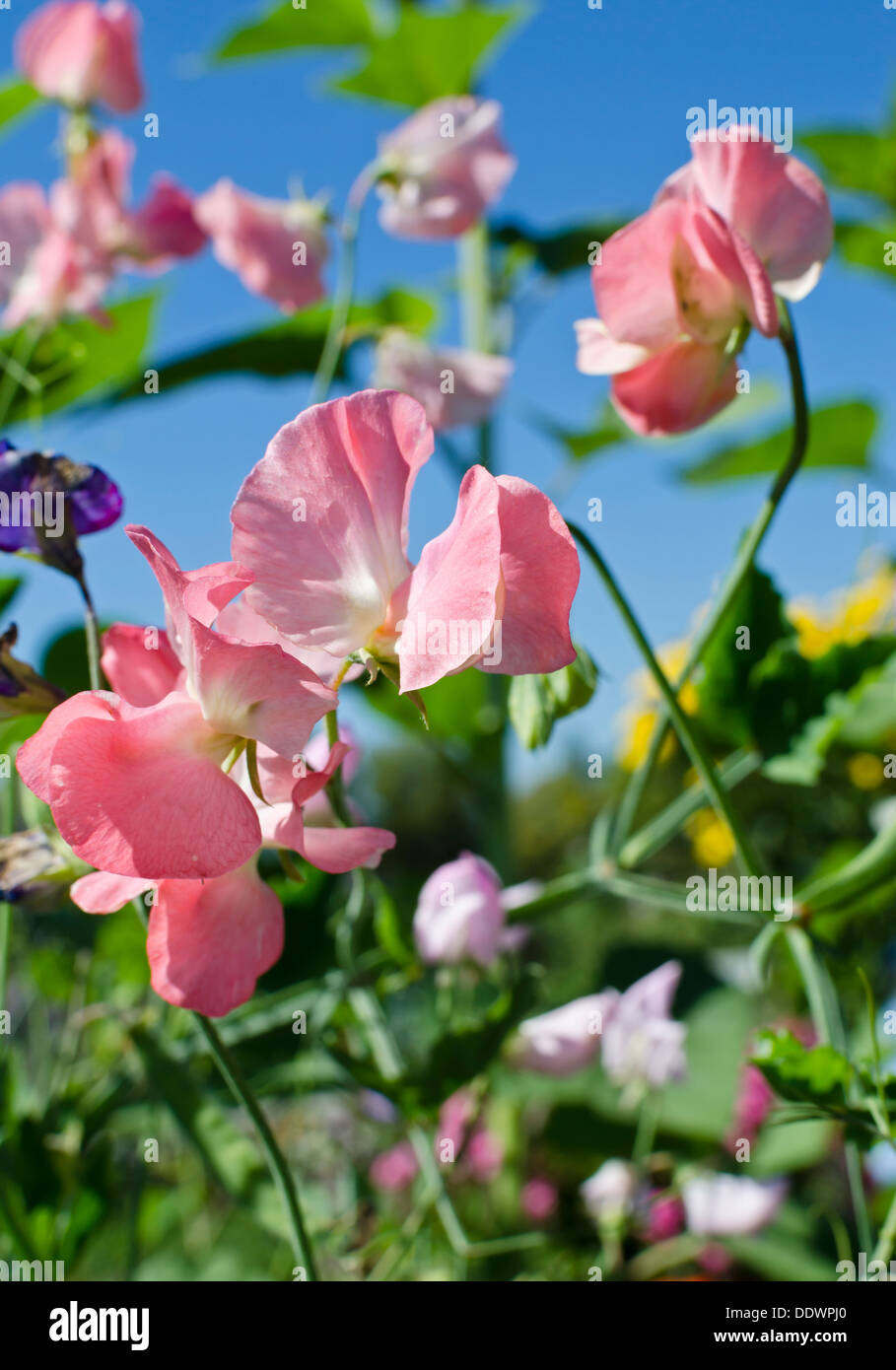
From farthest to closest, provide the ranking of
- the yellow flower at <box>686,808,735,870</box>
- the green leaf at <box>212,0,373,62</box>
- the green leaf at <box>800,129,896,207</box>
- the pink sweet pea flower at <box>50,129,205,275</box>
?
the yellow flower at <box>686,808,735,870</box>, the green leaf at <box>800,129,896,207</box>, the green leaf at <box>212,0,373,62</box>, the pink sweet pea flower at <box>50,129,205,275</box>

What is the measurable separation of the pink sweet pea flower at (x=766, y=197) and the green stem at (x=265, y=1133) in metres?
0.27

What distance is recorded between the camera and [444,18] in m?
0.89

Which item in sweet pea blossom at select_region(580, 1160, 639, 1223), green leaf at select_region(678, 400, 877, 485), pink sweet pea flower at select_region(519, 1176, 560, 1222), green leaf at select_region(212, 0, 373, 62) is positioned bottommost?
pink sweet pea flower at select_region(519, 1176, 560, 1222)

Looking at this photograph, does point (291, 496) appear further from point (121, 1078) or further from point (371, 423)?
point (121, 1078)

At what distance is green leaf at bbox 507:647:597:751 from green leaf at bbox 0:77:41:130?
2.99 ft

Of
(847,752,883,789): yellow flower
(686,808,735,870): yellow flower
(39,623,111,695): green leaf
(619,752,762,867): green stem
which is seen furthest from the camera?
(686,808,735,870): yellow flower

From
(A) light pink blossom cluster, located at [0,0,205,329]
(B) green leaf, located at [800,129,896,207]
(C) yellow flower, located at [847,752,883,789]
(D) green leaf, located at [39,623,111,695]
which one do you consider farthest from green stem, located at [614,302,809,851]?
(C) yellow flower, located at [847,752,883,789]

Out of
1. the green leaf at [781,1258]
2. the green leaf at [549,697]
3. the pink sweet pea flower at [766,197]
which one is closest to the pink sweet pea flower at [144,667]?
the green leaf at [549,697]

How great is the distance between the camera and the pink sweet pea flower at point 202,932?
243 millimetres

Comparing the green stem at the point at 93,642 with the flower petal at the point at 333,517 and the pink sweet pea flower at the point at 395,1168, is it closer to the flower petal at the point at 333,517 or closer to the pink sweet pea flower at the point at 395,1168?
the flower petal at the point at 333,517

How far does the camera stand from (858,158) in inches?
46.0

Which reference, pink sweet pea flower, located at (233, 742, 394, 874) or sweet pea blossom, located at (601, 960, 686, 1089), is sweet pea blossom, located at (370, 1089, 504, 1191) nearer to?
sweet pea blossom, located at (601, 960, 686, 1089)

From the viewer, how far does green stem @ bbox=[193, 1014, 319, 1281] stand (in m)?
0.26
